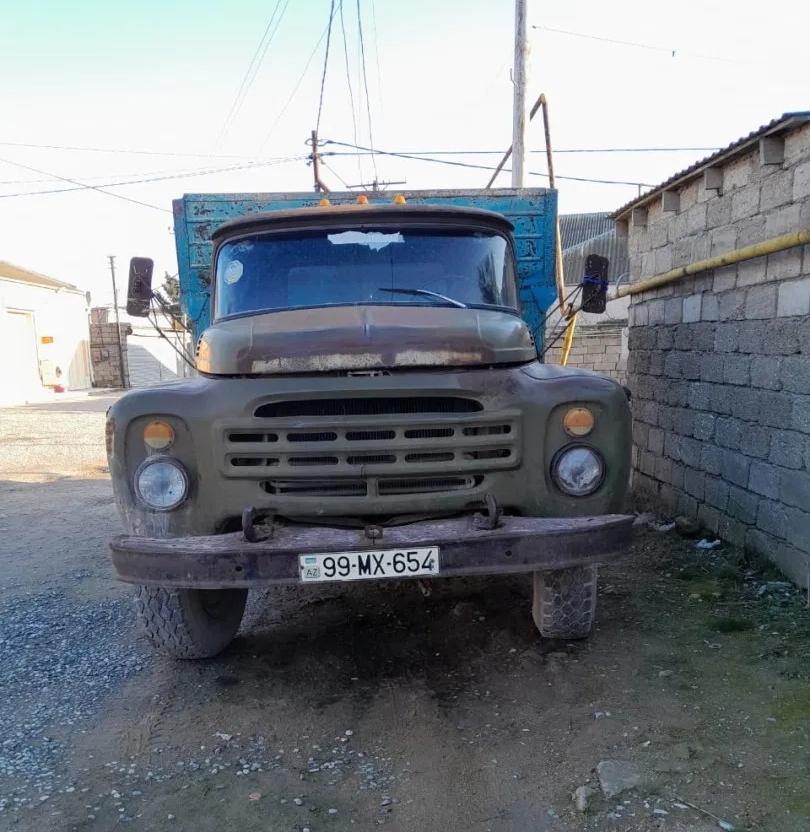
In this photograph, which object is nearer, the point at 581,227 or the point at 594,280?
the point at 594,280

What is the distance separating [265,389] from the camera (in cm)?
307

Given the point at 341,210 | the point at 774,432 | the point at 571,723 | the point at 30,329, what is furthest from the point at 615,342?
the point at 30,329

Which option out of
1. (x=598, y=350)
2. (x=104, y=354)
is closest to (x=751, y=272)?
(x=598, y=350)

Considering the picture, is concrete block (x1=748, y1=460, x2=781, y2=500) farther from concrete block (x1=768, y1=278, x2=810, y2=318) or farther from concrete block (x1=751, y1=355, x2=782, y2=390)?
concrete block (x1=768, y1=278, x2=810, y2=318)

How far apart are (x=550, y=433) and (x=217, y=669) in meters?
2.16

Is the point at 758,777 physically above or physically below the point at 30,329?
below

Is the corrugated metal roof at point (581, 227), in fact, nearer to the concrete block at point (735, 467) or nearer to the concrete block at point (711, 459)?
the concrete block at point (711, 459)

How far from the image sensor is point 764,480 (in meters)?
4.48

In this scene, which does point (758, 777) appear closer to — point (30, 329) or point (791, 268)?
point (791, 268)

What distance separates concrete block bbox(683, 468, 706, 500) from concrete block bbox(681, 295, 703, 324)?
3.92 feet

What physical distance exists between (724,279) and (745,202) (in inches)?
21.0

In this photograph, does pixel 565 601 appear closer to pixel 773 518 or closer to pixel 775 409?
pixel 773 518

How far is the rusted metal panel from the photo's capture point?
538 cm

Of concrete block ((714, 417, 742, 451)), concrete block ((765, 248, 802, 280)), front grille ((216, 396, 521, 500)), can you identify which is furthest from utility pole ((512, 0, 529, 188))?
front grille ((216, 396, 521, 500))
